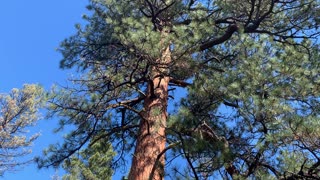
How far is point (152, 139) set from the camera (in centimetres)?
499

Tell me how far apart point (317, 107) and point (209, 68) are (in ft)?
5.35

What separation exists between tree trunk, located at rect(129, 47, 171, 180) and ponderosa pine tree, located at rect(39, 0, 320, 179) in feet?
0.05

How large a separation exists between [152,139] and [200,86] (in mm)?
886

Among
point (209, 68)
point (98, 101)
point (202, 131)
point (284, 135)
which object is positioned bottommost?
point (284, 135)

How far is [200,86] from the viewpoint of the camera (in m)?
4.71

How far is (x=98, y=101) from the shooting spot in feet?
→ 17.9

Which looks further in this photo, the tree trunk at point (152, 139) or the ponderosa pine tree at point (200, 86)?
the tree trunk at point (152, 139)

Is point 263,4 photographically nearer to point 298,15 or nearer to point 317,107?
point 298,15

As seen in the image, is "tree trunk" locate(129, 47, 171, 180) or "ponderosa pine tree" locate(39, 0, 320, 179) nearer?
"ponderosa pine tree" locate(39, 0, 320, 179)

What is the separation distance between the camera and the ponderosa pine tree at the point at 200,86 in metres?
3.92

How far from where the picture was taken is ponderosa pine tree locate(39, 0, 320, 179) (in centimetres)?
392

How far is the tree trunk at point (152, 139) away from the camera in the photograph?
4.67m

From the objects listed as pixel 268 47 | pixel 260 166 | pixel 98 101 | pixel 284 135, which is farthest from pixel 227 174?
pixel 98 101

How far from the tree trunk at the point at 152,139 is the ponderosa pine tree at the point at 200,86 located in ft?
0.05
